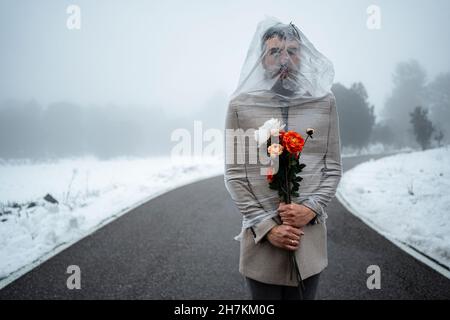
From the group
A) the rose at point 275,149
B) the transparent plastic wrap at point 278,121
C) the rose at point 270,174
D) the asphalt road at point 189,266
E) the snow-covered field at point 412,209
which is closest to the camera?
the rose at point 275,149

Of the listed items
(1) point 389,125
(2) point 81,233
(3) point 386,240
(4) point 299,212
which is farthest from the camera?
(1) point 389,125

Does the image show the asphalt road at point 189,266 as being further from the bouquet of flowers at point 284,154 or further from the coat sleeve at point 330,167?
the bouquet of flowers at point 284,154

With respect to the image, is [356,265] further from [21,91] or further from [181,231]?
[21,91]

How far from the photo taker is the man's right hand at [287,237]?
4.63ft

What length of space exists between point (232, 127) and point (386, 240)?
4.43 m

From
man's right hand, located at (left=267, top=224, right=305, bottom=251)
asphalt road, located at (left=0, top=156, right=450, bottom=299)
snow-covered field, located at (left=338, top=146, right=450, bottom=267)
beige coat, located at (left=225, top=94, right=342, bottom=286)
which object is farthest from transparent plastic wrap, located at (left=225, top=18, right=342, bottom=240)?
snow-covered field, located at (left=338, top=146, right=450, bottom=267)

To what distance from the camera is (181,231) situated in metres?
5.05

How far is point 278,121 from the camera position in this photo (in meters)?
1.57

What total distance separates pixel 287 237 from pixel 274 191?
0.30 meters

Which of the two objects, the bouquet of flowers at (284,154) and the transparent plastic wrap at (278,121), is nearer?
the bouquet of flowers at (284,154)

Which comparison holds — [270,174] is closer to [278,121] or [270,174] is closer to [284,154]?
[284,154]

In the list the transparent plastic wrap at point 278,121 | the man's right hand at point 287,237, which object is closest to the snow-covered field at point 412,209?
the transparent plastic wrap at point 278,121

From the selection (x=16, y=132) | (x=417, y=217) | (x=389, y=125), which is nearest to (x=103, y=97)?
(x=16, y=132)

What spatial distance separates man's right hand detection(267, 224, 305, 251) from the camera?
1412mm
